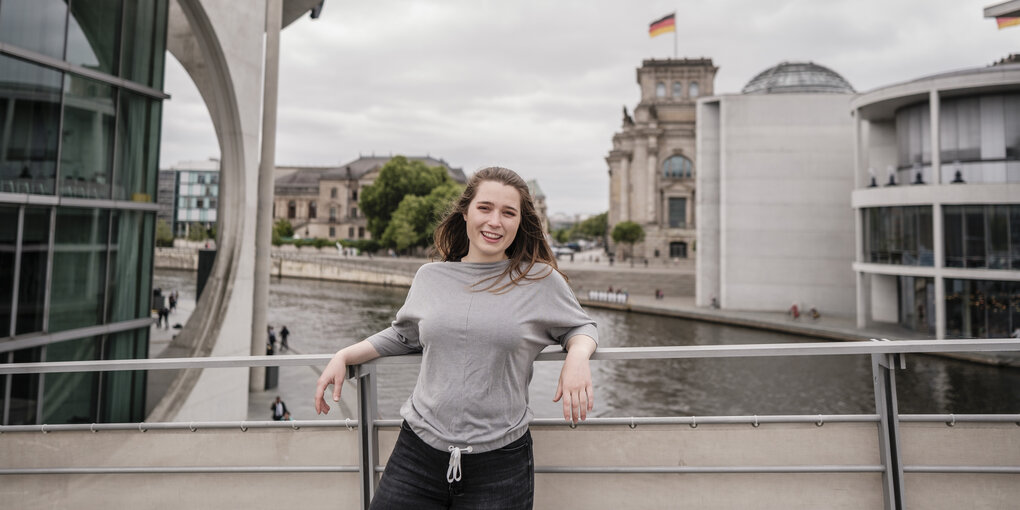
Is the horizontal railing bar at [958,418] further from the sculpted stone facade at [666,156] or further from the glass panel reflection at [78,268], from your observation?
the sculpted stone facade at [666,156]

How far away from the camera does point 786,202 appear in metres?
35.2

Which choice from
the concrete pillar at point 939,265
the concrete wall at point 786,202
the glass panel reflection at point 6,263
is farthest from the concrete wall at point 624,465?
the concrete wall at point 786,202

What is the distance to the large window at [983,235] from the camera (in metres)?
23.3

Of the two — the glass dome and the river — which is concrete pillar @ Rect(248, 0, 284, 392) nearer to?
the river

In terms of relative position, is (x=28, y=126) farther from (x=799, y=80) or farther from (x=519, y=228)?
(x=799, y=80)

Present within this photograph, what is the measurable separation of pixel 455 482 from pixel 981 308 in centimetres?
2964

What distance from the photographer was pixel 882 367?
245 cm

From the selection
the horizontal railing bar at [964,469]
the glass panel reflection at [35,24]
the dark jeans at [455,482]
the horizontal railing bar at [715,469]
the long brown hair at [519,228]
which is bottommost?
the horizontal railing bar at [715,469]

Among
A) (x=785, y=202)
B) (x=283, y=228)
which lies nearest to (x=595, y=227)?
(x=283, y=228)

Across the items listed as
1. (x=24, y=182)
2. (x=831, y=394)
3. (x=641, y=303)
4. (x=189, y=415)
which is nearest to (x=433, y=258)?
→ (x=24, y=182)

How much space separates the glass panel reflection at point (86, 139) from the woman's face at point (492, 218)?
9.52 metres

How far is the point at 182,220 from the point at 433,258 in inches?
5535

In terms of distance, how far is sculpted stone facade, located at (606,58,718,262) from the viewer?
66.4 m

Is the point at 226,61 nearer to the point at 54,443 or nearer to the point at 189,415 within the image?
the point at 189,415
